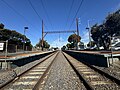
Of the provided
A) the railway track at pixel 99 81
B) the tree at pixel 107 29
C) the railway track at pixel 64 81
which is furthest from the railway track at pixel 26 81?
the tree at pixel 107 29

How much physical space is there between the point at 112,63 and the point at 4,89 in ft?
29.4

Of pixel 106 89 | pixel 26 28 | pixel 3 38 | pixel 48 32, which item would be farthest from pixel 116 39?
pixel 3 38

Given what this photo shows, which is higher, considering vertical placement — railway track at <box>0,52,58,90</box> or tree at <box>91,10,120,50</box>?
tree at <box>91,10,120,50</box>

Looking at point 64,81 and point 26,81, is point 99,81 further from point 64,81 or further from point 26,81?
point 26,81

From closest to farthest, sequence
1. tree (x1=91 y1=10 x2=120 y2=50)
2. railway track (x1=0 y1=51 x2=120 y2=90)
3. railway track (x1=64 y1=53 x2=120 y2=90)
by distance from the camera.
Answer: railway track (x1=64 y1=53 x2=120 y2=90)
railway track (x1=0 y1=51 x2=120 y2=90)
tree (x1=91 y1=10 x2=120 y2=50)

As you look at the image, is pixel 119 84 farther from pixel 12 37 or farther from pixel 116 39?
pixel 12 37

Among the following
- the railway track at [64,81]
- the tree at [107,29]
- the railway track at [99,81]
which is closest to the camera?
the railway track at [99,81]

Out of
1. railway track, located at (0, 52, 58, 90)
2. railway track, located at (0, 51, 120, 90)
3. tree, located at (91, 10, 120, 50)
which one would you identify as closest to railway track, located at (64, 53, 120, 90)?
railway track, located at (0, 51, 120, 90)

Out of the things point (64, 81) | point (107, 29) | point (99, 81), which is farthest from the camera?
point (107, 29)

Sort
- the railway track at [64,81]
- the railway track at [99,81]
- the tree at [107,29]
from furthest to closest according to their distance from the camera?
the tree at [107,29] → the railway track at [64,81] → the railway track at [99,81]

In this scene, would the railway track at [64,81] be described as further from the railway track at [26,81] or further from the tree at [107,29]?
the tree at [107,29]

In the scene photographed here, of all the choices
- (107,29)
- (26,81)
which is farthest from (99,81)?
(107,29)

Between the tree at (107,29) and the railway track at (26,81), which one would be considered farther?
the tree at (107,29)

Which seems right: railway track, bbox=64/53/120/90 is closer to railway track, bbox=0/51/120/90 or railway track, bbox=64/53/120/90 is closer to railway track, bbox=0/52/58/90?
railway track, bbox=0/51/120/90
